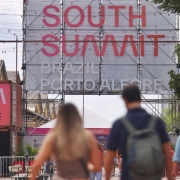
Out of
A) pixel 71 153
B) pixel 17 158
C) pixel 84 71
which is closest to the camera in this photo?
pixel 71 153

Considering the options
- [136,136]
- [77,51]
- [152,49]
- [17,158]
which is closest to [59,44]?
[77,51]

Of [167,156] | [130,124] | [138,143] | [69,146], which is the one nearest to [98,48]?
[167,156]

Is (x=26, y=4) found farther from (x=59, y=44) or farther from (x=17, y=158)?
(x=17, y=158)

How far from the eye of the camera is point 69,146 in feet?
24.1

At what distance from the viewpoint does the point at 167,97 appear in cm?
6312

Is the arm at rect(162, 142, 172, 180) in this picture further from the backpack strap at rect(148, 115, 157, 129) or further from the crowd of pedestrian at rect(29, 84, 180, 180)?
the backpack strap at rect(148, 115, 157, 129)

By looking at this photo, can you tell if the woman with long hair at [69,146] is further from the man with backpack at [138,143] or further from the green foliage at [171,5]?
the green foliage at [171,5]

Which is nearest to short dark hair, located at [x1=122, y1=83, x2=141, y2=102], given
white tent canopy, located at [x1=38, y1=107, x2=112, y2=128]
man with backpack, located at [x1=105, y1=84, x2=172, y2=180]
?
man with backpack, located at [x1=105, y1=84, x2=172, y2=180]

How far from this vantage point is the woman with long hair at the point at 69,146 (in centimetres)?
734

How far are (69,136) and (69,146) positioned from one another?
0.09m

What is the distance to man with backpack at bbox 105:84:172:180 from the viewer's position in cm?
748

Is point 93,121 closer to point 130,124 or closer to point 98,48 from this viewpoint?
point 98,48

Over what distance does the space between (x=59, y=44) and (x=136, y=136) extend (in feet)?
170

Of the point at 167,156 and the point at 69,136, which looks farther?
A: the point at 167,156
